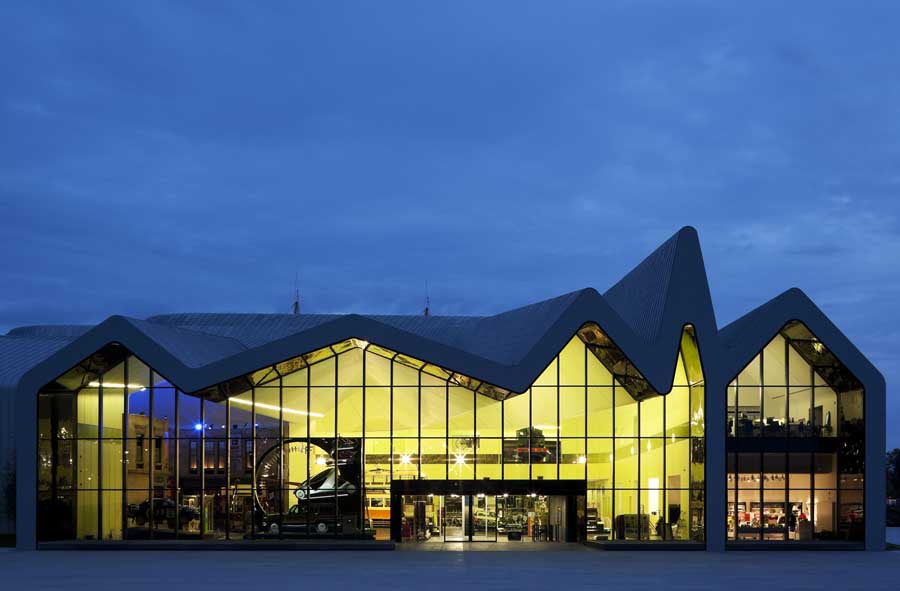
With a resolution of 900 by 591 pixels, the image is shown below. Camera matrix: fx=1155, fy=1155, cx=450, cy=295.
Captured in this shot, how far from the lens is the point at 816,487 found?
45.1 meters

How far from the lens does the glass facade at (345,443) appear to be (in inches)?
1738

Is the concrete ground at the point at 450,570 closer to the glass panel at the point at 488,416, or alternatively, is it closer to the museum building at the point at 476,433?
the museum building at the point at 476,433

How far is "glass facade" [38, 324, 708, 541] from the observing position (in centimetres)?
4416

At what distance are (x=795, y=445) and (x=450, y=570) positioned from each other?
698 inches

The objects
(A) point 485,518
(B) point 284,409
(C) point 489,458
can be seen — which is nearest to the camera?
(B) point 284,409

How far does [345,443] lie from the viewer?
4522cm

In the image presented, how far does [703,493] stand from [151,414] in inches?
844

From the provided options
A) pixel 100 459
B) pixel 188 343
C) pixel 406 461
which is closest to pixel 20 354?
pixel 188 343

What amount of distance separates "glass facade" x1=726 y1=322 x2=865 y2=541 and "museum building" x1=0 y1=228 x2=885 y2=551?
8cm

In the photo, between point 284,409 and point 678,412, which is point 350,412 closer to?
point 284,409

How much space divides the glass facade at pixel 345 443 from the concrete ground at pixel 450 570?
8.84 feet

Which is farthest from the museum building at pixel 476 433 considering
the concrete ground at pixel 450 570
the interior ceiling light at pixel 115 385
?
the concrete ground at pixel 450 570

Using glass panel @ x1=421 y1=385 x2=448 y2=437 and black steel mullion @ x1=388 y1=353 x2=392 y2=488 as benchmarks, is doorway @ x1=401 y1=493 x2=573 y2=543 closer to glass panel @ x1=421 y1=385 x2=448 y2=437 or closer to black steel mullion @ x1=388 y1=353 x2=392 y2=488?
black steel mullion @ x1=388 y1=353 x2=392 y2=488

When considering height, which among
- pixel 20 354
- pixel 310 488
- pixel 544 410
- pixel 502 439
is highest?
pixel 20 354
